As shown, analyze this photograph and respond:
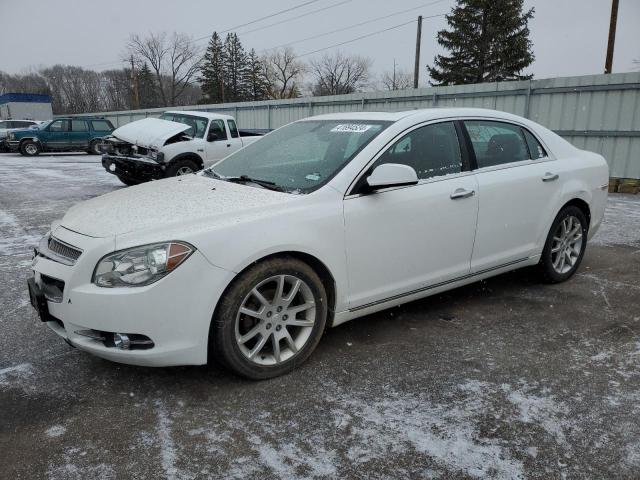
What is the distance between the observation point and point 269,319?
115 inches

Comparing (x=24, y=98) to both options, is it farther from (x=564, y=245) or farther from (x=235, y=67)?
(x=564, y=245)

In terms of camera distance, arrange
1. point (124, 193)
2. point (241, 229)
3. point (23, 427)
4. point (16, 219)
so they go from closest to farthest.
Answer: point (23, 427), point (241, 229), point (124, 193), point (16, 219)

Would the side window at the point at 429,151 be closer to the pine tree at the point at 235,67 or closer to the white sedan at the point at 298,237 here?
the white sedan at the point at 298,237

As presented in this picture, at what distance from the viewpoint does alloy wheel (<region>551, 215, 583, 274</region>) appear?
457cm

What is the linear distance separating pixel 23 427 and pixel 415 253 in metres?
2.47

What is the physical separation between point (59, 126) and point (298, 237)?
22.9 m

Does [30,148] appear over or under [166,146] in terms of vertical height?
under

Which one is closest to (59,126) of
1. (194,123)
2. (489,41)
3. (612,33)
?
(194,123)

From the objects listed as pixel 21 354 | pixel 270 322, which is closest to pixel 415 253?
pixel 270 322

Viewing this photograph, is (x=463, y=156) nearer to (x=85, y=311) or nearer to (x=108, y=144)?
(x=85, y=311)

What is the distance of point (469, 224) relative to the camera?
12.2 ft

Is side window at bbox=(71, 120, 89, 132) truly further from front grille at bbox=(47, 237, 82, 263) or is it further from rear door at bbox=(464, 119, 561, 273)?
rear door at bbox=(464, 119, 561, 273)

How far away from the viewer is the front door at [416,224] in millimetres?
3205

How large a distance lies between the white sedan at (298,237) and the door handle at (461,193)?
18 millimetres
